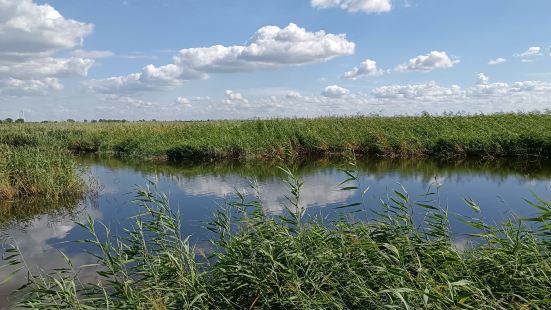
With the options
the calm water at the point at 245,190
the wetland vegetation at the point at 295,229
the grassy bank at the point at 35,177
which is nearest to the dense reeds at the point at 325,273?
the wetland vegetation at the point at 295,229

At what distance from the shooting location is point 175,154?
3162 cm

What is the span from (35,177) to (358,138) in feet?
64.0

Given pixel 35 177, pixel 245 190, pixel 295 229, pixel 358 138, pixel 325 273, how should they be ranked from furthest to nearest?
pixel 358 138
pixel 35 177
pixel 245 190
pixel 295 229
pixel 325 273

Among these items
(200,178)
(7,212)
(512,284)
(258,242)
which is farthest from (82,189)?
(512,284)

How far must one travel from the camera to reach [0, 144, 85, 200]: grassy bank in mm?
16006

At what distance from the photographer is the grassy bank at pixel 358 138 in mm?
25297

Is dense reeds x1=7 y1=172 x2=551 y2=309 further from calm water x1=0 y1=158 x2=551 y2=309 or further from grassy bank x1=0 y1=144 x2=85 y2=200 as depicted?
grassy bank x1=0 y1=144 x2=85 y2=200

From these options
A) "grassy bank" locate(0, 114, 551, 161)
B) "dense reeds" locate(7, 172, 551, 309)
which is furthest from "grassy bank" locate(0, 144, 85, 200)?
"grassy bank" locate(0, 114, 551, 161)

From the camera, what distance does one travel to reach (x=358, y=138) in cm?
2916

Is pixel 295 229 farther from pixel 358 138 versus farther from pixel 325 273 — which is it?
pixel 358 138

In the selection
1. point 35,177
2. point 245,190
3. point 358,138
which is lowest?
point 245,190

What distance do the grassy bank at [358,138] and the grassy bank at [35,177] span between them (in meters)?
13.7

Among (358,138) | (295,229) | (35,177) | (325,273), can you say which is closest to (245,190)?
(35,177)

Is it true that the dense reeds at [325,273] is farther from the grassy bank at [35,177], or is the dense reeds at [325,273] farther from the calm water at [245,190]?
the grassy bank at [35,177]
